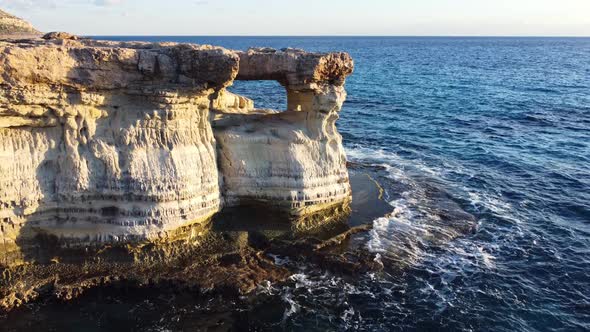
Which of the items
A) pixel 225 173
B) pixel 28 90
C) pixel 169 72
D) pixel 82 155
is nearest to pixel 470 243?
pixel 225 173

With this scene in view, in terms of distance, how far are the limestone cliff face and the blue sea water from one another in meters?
5.41

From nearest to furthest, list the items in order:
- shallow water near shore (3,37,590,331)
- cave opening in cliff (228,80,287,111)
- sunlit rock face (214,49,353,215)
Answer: shallow water near shore (3,37,590,331)
sunlit rock face (214,49,353,215)
cave opening in cliff (228,80,287,111)

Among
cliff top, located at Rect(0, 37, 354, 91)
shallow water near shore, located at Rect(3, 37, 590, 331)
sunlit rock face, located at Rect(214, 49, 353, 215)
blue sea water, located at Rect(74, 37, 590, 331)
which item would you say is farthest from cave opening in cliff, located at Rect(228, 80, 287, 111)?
cliff top, located at Rect(0, 37, 354, 91)

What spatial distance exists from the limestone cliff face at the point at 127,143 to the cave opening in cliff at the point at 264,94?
2783 cm

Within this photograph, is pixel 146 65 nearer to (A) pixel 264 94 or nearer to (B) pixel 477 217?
(B) pixel 477 217

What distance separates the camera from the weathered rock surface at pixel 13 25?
30098mm

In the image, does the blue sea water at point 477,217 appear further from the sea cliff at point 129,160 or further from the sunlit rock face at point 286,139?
the sea cliff at point 129,160

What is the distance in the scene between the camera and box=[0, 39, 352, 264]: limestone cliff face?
17859 millimetres

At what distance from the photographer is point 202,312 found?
1789cm

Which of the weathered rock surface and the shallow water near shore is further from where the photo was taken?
the weathered rock surface

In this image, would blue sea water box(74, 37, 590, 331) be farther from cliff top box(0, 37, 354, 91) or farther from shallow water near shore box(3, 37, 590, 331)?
cliff top box(0, 37, 354, 91)

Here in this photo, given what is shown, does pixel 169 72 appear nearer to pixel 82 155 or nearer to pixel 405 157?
pixel 82 155

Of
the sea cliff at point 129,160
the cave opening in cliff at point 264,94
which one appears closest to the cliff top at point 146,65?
the sea cliff at point 129,160

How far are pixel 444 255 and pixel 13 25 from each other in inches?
1190
